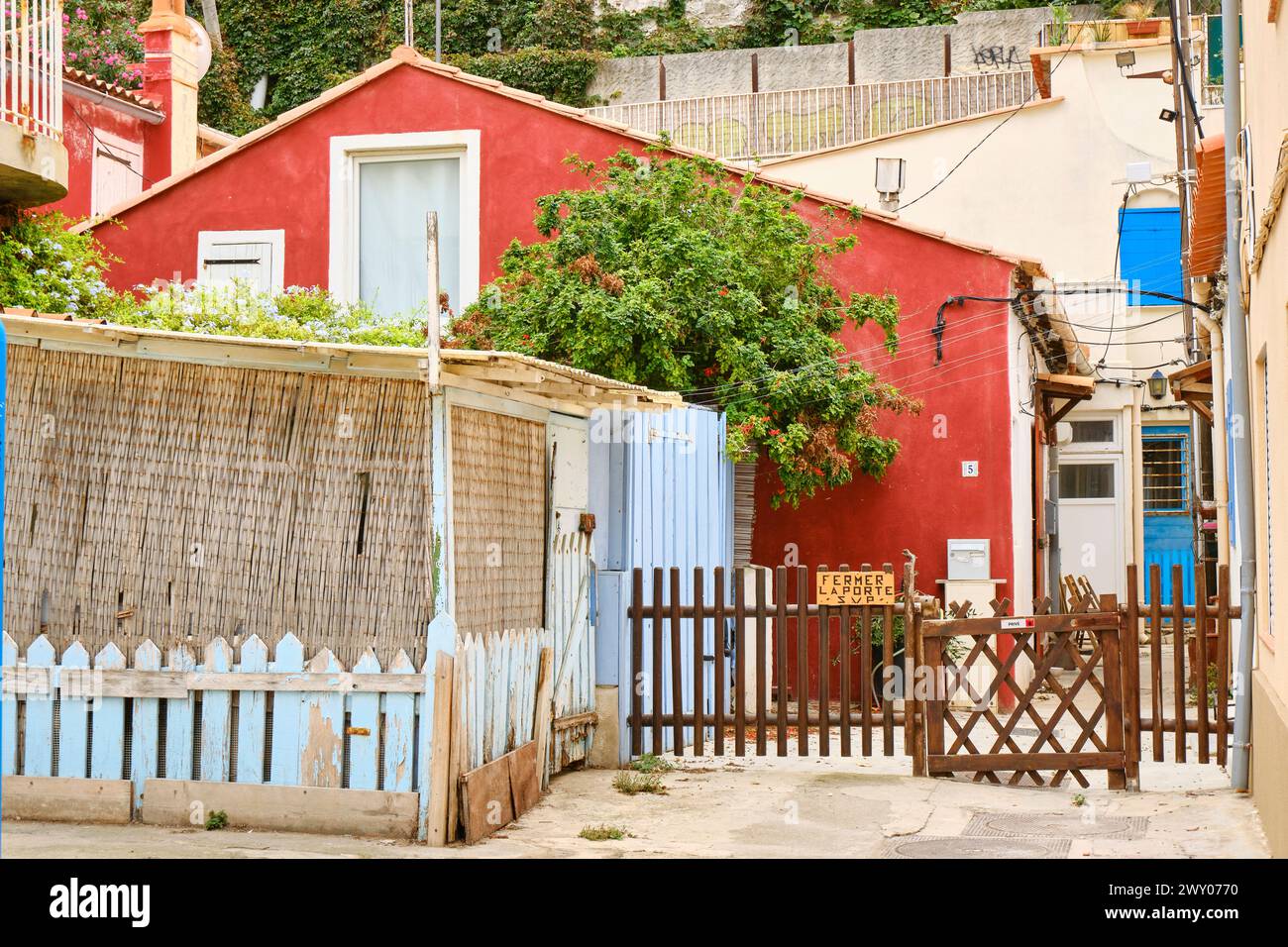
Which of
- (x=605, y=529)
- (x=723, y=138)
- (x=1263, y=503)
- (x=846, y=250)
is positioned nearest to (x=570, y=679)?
(x=605, y=529)

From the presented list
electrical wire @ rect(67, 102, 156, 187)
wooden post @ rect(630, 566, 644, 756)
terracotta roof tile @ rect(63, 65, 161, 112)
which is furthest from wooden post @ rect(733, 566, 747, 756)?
electrical wire @ rect(67, 102, 156, 187)

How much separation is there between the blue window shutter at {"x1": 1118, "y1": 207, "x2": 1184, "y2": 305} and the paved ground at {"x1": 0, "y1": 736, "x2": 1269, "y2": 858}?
1263 cm

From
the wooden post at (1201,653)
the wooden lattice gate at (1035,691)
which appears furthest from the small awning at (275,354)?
the wooden post at (1201,653)

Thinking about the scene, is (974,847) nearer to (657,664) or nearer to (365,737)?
(657,664)

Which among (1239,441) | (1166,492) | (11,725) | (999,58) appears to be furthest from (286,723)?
(999,58)

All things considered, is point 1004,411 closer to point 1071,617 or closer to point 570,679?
point 1071,617

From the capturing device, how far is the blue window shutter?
2166 centimetres

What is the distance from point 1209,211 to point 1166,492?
13.2 m

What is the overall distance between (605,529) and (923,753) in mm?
2864

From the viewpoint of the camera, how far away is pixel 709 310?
13523mm

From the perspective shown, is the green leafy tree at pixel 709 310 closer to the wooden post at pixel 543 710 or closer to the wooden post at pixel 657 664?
the wooden post at pixel 657 664

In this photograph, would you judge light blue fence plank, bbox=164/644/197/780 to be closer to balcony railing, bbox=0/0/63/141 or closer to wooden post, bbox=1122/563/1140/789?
balcony railing, bbox=0/0/63/141
